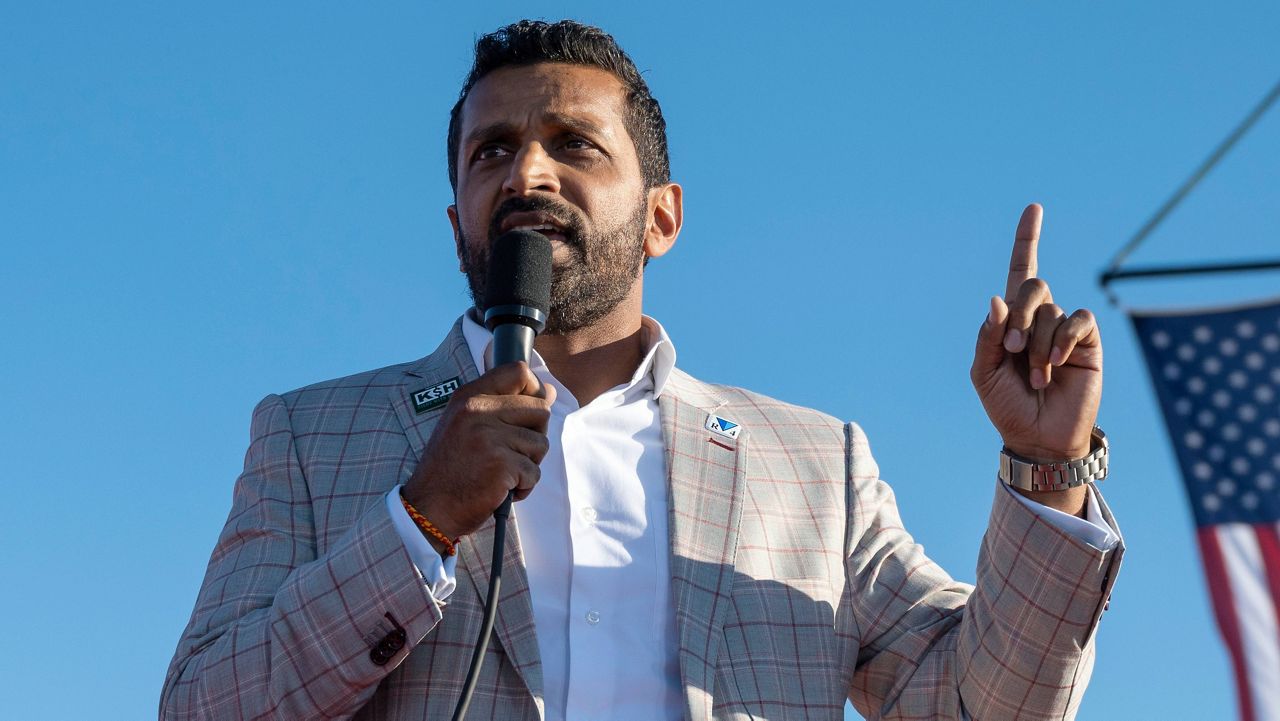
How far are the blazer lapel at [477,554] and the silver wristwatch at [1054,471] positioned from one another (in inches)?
53.9

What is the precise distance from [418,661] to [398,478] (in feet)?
1.95

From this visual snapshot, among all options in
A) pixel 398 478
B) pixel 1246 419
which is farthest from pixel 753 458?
pixel 1246 419

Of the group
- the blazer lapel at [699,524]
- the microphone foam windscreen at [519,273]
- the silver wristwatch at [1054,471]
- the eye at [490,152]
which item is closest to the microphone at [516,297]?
the microphone foam windscreen at [519,273]

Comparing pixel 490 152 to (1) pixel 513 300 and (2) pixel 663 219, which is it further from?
(1) pixel 513 300

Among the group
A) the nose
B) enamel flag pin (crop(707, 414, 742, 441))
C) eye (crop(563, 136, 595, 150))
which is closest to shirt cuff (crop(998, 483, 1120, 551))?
enamel flag pin (crop(707, 414, 742, 441))

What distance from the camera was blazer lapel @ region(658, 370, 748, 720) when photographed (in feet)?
13.6

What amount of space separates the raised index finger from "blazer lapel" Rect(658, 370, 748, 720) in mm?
1081

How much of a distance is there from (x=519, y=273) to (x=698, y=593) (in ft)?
3.75

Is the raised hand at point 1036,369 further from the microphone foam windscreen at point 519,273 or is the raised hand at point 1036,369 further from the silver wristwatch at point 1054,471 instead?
the microphone foam windscreen at point 519,273

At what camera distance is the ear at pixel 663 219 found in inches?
223

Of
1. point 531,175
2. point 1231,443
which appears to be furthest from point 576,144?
point 1231,443

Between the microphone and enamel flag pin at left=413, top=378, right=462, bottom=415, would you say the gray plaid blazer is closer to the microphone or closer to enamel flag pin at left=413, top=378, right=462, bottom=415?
enamel flag pin at left=413, top=378, right=462, bottom=415

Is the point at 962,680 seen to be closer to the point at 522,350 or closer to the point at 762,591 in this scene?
the point at 762,591

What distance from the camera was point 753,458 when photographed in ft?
15.7
